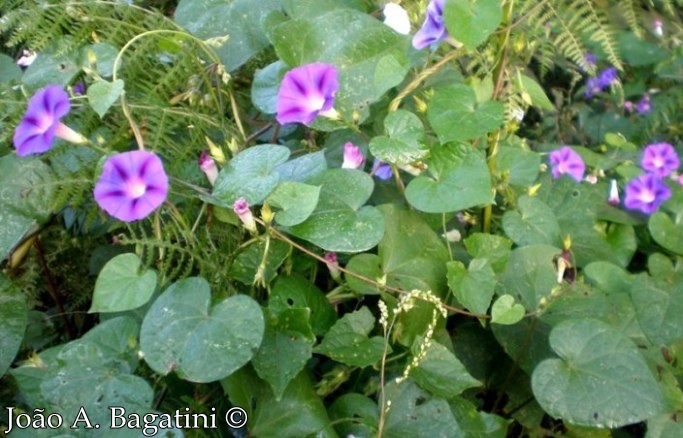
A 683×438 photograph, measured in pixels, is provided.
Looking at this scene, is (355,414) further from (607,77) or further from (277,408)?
(607,77)

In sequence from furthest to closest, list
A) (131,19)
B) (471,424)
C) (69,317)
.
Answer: (69,317)
(131,19)
(471,424)

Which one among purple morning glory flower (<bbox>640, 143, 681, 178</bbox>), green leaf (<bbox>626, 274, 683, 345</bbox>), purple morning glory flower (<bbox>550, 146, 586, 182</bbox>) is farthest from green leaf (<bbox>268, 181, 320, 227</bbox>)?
purple morning glory flower (<bbox>640, 143, 681, 178</bbox>)

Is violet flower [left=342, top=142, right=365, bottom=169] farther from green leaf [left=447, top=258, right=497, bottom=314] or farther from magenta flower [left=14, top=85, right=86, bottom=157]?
magenta flower [left=14, top=85, right=86, bottom=157]

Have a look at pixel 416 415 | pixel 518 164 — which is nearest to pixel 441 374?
pixel 416 415

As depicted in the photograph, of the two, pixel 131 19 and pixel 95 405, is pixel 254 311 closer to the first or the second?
pixel 95 405

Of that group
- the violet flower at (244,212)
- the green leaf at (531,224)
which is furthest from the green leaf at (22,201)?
the green leaf at (531,224)

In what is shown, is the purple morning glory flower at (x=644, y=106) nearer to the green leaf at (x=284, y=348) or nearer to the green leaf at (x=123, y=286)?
the green leaf at (x=284, y=348)

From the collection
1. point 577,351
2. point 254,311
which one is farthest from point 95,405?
point 577,351
